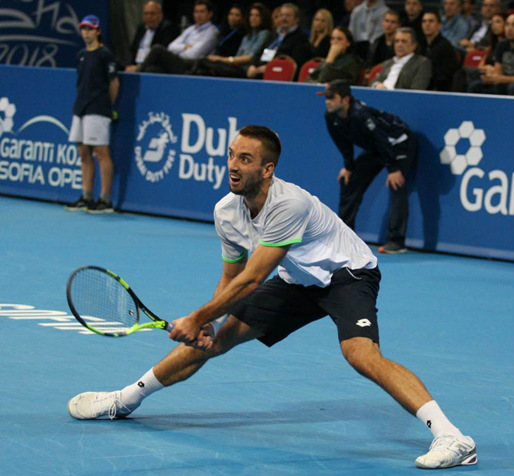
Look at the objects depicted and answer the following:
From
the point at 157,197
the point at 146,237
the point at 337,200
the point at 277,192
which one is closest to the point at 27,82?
the point at 157,197

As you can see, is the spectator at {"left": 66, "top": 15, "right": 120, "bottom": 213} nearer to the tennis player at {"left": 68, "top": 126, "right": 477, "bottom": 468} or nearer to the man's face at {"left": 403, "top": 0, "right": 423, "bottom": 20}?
the man's face at {"left": 403, "top": 0, "right": 423, "bottom": 20}

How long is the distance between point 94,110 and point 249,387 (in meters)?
8.51

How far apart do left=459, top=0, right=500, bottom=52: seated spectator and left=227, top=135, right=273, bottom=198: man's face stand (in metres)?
9.88

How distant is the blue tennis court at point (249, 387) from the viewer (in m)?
5.24

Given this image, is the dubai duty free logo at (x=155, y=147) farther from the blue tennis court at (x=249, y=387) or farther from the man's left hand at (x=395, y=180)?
the blue tennis court at (x=249, y=387)

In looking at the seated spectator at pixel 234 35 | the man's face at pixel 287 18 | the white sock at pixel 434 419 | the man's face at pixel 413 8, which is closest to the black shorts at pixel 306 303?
the white sock at pixel 434 419

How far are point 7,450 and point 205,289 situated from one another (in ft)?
15.5

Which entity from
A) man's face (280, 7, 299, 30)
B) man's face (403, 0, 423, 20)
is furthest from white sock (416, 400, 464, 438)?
man's face (403, 0, 423, 20)

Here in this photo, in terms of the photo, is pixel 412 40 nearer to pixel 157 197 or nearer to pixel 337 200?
pixel 337 200

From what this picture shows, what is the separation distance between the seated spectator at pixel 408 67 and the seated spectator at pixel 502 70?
657 millimetres

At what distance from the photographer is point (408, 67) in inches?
506

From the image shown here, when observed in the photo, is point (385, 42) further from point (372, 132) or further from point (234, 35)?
point (372, 132)

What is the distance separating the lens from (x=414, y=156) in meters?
12.1

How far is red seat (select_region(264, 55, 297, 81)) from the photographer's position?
14648 mm
